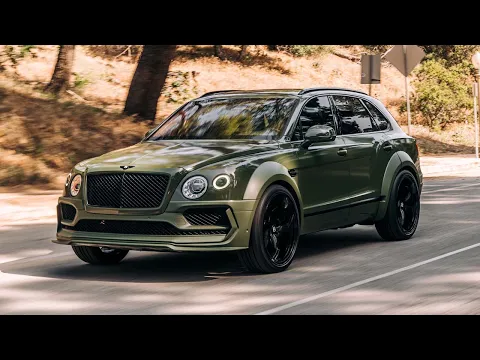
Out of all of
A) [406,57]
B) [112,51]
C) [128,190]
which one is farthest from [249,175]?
[112,51]

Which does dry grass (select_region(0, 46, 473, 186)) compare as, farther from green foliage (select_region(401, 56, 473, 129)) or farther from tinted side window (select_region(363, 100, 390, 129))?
tinted side window (select_region(363, 100, 390, 129))

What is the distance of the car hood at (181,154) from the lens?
897 centimetres

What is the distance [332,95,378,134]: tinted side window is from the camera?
11.1 m

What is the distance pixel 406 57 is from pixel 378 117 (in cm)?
1390

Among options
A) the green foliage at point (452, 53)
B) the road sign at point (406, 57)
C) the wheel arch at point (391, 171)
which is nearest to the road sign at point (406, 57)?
the road sign at point (406, 57)

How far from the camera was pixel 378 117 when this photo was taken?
39.1 feet

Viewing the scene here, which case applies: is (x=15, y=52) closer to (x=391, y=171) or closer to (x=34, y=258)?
(x=34, y=258)

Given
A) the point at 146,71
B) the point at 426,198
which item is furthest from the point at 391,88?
the point at 426,198

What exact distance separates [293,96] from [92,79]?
19.2 m

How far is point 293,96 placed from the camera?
411 inches

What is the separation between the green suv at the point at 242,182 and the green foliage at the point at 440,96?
26.9 m

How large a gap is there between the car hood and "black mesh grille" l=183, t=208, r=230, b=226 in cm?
37

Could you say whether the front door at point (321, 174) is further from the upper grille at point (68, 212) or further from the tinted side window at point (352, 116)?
the upper grille at point (68, 212)
